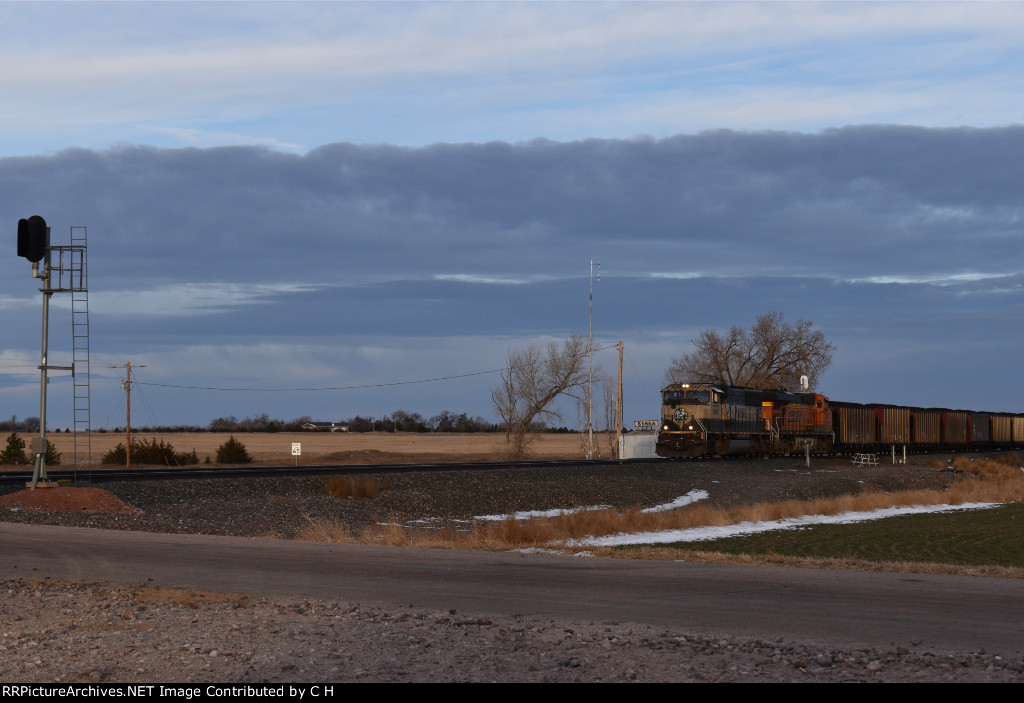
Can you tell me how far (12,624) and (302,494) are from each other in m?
19.7

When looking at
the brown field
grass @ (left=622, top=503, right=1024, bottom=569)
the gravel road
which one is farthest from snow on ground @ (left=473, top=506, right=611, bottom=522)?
the brown field

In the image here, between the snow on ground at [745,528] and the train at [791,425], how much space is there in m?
14.2

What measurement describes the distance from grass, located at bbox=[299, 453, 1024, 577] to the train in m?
14.0

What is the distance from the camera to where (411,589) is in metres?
12.9

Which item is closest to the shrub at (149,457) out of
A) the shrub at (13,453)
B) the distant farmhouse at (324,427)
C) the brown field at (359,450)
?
the brown field at (359,450)

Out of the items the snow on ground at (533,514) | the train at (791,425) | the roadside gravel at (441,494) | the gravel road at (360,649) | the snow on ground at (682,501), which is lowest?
the snow on ground at (682,501)

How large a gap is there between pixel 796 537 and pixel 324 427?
160 meters

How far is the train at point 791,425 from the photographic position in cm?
5216

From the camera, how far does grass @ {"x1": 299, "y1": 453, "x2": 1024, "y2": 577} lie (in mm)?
17609

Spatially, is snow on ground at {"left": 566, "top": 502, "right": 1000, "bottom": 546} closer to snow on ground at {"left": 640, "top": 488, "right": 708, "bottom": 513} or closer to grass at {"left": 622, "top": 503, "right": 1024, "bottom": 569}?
grass at {"left": 622, "top": 503, "right": 1024, "bottom": 569}

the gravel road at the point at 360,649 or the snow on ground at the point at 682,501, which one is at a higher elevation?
the gravel road at the point at 360,649

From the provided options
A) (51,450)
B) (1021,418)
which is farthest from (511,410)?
(1021,418)

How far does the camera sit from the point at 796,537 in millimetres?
25516

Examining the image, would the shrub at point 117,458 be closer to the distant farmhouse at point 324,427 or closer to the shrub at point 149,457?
the shrub at point 149,457
